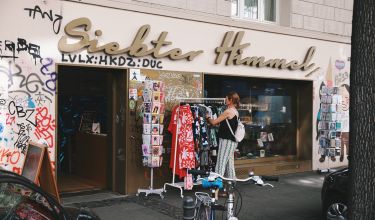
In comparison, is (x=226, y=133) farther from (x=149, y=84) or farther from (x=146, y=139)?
(x=149, y=84)

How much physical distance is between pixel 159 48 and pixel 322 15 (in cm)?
537

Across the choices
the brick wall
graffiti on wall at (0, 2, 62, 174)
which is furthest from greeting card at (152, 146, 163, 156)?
the brick wall

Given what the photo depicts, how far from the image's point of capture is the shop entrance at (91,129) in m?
9.01

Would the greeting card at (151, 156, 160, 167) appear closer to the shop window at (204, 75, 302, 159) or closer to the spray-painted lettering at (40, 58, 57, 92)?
the spray-painted lettering at (40, 58, 57, 92)

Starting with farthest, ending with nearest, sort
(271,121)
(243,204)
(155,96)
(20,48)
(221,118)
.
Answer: (271,121) < (221,118) < (155,96) < (243,204) < (20,48)

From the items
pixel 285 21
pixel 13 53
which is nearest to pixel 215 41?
pixel 285 21

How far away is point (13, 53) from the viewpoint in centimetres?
751

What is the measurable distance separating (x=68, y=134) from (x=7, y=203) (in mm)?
7132

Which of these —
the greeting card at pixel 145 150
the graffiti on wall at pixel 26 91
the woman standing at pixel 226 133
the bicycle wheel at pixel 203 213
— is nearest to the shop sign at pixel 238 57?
the woman standing at pixel 226 133

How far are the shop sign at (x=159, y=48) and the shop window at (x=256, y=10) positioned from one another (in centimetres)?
116

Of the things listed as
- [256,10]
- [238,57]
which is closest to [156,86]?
[238,57]

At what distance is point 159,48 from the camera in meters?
8.98

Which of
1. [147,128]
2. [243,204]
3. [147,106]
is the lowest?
[243,204]

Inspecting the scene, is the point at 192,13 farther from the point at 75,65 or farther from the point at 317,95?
the point at 317,95
